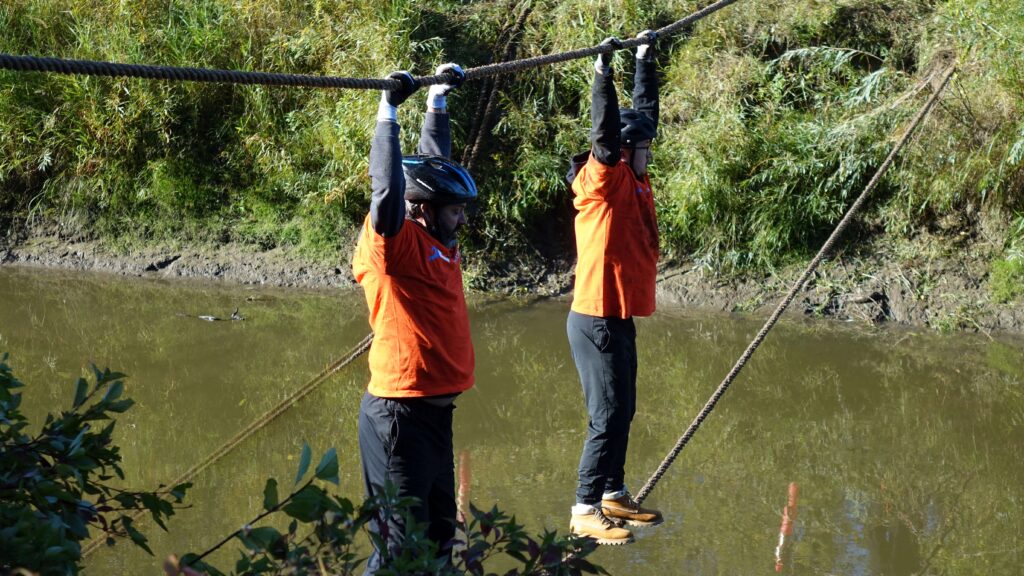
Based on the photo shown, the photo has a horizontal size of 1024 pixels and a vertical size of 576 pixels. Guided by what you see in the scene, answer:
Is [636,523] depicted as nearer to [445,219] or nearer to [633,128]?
[633,128]

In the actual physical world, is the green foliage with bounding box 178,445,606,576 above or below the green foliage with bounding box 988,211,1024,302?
above

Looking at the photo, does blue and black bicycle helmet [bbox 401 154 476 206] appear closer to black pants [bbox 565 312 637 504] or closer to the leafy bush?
black pants [bbox 565 312 637 504]

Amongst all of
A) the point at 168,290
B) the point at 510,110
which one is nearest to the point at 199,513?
the point at 168,290

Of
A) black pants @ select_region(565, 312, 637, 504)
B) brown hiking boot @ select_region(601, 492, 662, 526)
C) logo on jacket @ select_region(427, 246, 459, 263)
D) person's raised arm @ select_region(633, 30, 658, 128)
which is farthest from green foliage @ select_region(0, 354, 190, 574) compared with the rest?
person's raised arm @ select_region(633, 30, 658, 128)

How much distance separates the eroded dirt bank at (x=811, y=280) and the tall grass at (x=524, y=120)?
18 centimetres

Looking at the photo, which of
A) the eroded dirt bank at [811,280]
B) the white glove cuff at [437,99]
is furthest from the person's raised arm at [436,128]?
the eroded dirt bank at [811,280]

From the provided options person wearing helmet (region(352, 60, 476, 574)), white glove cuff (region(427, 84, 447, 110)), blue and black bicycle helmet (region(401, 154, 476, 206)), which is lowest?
person wearing helmet (region(352, 60, 476, 574))

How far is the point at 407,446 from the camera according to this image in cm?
332

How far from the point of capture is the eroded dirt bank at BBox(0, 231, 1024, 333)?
7.44 metres

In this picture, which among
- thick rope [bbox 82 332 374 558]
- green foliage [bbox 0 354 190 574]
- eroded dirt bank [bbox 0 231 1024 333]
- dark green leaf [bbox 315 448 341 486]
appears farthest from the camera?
eroded dirt bank [bbox 0 231 1024 333]

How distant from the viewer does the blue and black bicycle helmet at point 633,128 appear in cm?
427

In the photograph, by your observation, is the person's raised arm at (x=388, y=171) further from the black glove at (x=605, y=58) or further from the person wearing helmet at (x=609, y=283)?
the black glove at (x=605, y=58)

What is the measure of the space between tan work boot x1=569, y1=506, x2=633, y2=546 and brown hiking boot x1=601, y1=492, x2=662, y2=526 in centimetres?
11

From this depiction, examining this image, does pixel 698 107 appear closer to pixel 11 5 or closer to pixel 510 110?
pixel 510 110
